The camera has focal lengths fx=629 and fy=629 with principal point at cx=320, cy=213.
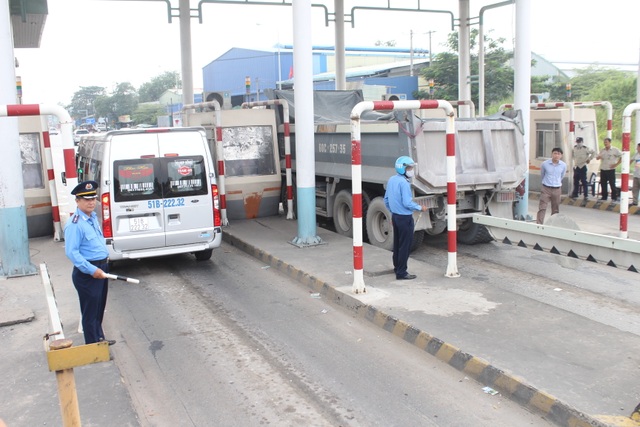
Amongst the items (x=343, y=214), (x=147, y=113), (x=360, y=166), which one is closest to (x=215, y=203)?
(x=360, y=166)

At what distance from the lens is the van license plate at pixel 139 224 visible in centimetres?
916

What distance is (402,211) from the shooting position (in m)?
8.39

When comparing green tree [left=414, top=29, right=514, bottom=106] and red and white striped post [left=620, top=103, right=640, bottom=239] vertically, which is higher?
green tree [left=414, top=29, right=514, bottom=106]

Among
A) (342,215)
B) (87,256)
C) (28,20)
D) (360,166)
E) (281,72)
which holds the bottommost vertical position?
(342,215)

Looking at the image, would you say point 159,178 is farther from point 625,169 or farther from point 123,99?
point 123,99

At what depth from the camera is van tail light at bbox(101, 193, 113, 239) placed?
895 cm

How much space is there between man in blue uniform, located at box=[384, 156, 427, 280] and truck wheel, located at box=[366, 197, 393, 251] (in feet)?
7.23

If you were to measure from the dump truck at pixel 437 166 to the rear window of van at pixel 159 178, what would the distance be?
2.96m

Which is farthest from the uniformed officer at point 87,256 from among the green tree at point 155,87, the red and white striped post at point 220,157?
A: the green tree at point 155,87

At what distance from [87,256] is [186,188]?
349 centimetres

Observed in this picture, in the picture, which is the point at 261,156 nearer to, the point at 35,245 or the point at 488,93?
the point at 35,245

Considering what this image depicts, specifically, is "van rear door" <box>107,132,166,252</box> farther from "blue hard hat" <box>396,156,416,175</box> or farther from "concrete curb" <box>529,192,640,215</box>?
"concrete curb" <box>529,192,640,215</box>

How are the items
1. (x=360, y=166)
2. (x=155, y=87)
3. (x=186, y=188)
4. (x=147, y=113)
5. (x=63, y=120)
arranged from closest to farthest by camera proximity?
(x=63, y=120) → (x=360, y=166) → (x=186, y=188) → (x=147, y=113) → (x=155, y=87)

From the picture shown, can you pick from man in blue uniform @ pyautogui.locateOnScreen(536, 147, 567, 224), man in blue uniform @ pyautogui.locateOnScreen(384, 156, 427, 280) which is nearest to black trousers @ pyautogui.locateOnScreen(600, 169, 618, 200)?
man in blue uniform @ pyautogui.locateOnScreen(536, 147, 567, 224)
